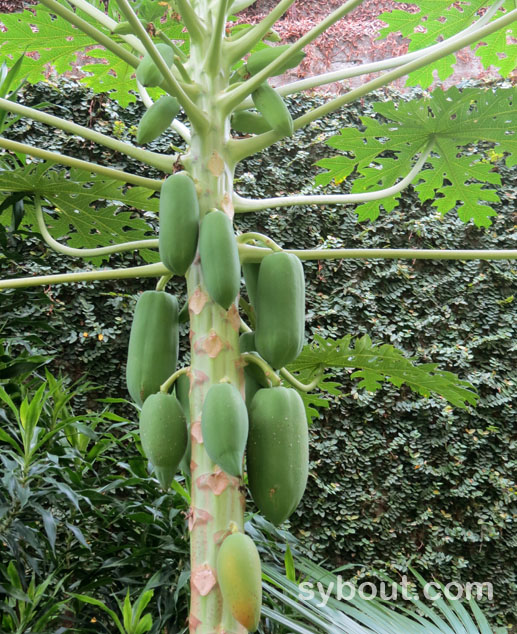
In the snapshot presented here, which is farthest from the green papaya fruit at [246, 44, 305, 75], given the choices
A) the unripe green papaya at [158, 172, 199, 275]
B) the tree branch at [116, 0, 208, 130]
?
the unripe green papaya at [158, 172, 199, 275]

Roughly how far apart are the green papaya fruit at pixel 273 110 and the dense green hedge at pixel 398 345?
93.5 inches

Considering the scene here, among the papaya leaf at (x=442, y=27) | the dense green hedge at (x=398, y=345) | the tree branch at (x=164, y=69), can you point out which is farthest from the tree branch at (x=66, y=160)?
the dense green hedge at (x=398, y=345)

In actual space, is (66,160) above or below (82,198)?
below

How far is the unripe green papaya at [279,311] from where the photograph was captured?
0.66 m

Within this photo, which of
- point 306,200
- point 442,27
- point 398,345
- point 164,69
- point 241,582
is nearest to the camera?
point 241,582

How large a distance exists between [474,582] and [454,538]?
256 millimetres

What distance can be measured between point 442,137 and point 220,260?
1.89ft

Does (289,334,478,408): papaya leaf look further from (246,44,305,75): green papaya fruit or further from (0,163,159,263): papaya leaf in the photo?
(246,44,305,75): green papaya fruit

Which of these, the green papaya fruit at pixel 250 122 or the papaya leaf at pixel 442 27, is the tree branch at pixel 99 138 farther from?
the papaya leaf at pixel 442 27

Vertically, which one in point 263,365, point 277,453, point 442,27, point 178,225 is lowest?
point 277,453

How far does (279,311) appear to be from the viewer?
0.67 metres

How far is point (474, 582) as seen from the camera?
3.30 meters

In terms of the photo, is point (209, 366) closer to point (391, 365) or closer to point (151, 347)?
point (151, 347)

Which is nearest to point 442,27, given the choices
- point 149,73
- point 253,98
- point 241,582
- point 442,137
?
point 442,137
